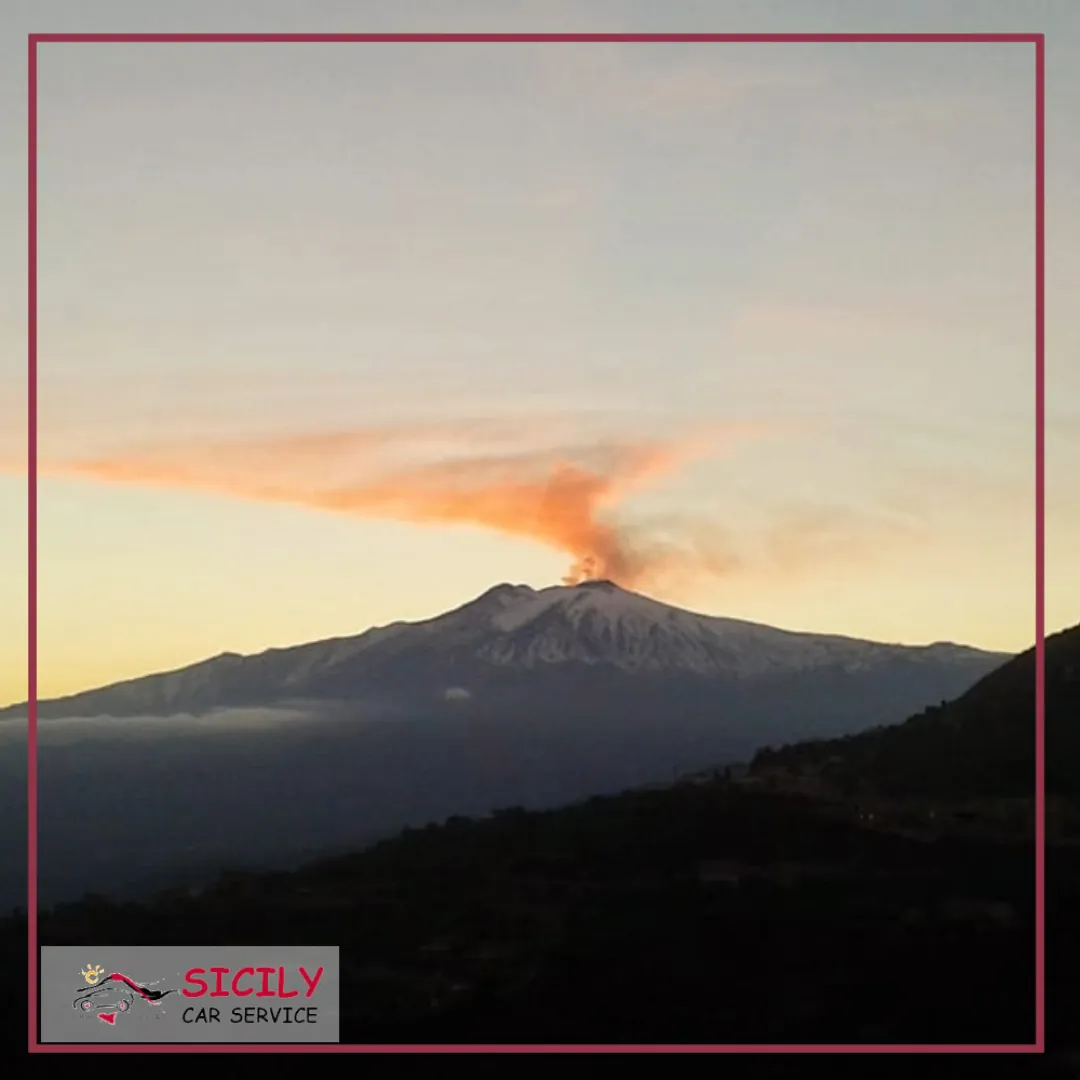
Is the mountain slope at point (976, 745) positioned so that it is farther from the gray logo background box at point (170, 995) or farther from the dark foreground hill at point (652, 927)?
the gray logo background box at point (170, 995)

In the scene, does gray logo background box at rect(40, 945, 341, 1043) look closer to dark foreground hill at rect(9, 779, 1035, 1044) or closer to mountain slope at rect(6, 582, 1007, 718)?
dark foreground hill at rect(9, 779, 1035, 1044)

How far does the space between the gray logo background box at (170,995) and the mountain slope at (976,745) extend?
4615mm

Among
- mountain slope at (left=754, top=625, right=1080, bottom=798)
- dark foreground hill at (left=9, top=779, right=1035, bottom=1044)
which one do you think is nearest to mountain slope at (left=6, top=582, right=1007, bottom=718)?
mountain slope at (left=754, top=625, right=1080, bottom=798)

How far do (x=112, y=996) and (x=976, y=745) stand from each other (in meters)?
6.52

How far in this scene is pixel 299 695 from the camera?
9.31m

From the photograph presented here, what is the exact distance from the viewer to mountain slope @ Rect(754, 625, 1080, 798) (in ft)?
26.1

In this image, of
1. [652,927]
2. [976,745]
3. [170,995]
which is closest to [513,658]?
[652,927]

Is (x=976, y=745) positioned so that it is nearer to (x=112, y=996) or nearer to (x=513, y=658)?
(x=513, y=658)

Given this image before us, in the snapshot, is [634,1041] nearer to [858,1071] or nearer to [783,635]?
[858,1071]

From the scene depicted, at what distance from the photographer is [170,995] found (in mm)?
5695

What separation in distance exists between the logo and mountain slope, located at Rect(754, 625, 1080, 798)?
17.5ft

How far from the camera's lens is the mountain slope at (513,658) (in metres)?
8.28

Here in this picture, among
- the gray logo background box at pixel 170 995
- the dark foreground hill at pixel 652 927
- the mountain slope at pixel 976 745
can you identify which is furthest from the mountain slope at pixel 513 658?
the gray logo background box at pixel 170 995

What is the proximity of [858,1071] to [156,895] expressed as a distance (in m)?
4.97
